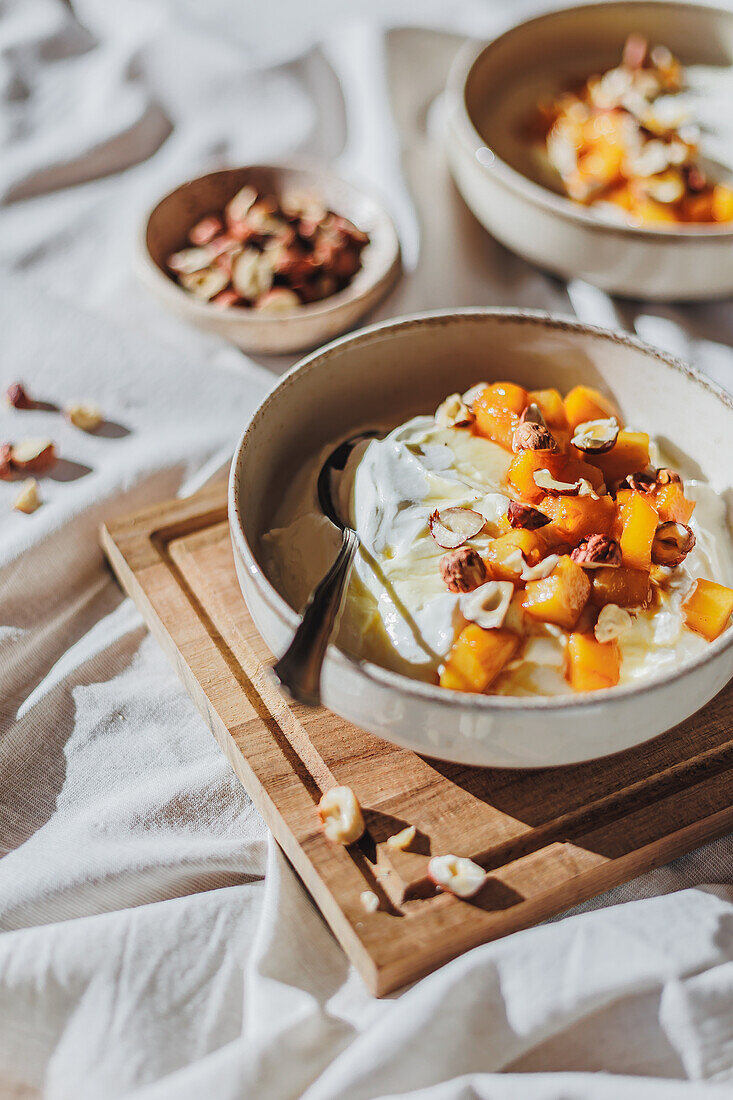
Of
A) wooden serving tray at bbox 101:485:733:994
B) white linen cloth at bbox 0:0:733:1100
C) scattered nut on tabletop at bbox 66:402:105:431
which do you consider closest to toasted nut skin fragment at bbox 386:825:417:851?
wooden serving tray at bbox 101:485:733:994

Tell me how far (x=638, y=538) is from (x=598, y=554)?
0.21 ft

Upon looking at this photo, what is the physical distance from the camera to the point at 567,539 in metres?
1.10

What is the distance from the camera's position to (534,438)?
45.8 inches

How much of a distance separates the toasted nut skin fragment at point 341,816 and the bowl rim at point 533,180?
3.25 ft

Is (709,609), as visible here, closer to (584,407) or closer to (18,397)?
(584,407)

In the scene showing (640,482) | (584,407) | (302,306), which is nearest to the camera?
(640,482)

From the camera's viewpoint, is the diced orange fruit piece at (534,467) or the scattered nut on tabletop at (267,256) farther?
the scattered nut on tabletop at (267,256)

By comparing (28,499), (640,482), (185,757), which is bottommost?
(185,757)

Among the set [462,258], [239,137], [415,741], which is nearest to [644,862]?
[415,741]

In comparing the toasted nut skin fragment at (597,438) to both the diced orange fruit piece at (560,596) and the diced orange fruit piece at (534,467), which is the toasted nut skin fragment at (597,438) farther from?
the diced orange fruit piece at (560,596)

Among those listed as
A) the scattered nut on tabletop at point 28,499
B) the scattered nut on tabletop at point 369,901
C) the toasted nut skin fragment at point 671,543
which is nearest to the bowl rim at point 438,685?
the toasted nut skin fragment at point 671,543

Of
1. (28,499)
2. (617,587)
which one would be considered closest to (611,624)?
(617,587)

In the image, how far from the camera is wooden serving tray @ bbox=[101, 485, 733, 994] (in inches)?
39.2

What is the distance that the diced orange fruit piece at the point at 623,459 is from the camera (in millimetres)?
1221
